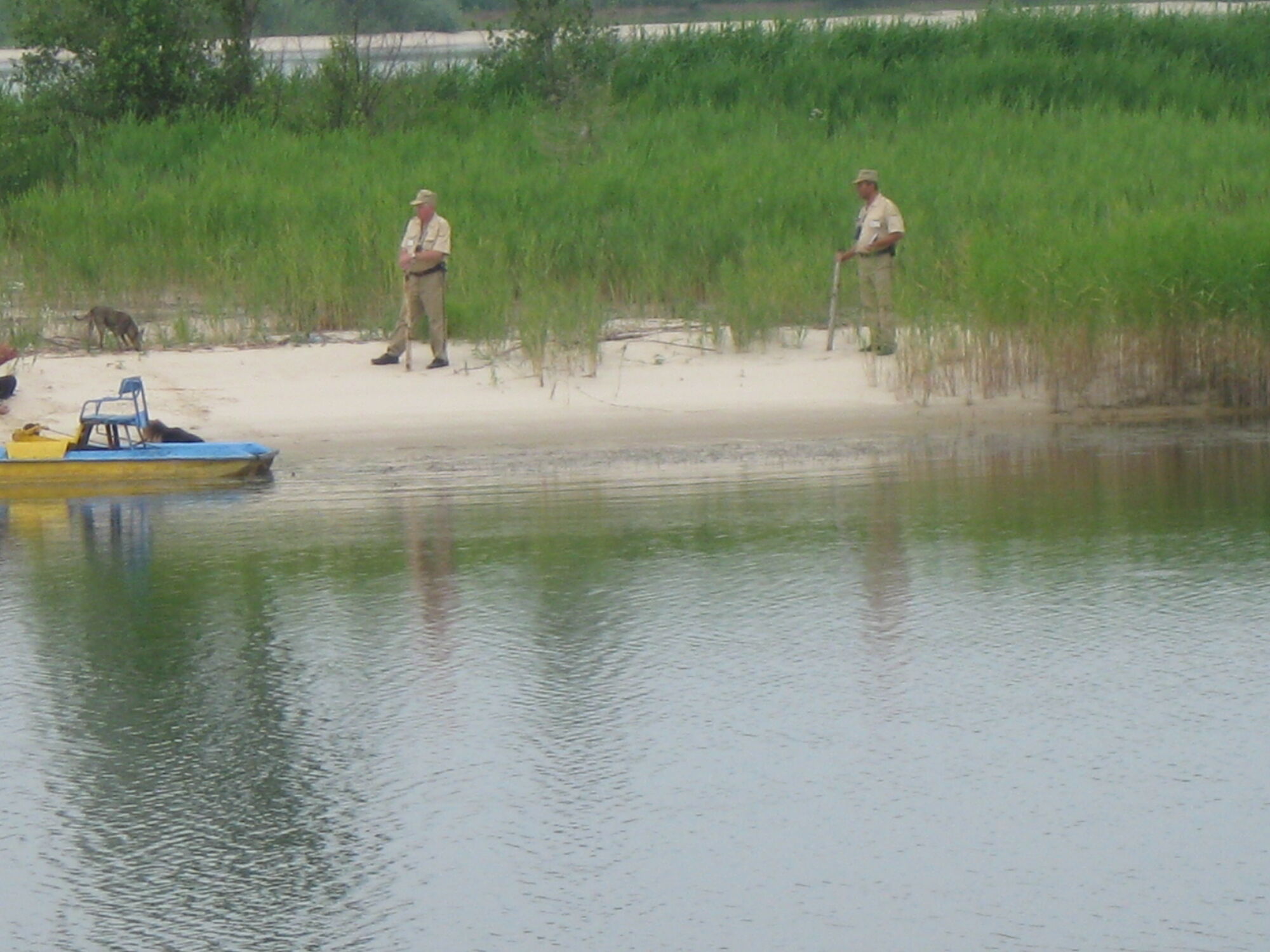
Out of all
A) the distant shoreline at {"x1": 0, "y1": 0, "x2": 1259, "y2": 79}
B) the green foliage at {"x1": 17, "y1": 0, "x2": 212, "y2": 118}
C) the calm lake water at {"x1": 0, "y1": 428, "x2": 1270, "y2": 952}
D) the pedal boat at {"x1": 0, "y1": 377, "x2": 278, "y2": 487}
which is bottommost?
the calm lake water at {"x1": 0, "y1": 428, "x2": 1270, "y2": 952}

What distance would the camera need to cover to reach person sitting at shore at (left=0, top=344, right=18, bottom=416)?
15211mm

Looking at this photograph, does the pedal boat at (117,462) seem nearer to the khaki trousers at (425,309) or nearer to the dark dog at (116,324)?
the khaki trousers at (425,309)

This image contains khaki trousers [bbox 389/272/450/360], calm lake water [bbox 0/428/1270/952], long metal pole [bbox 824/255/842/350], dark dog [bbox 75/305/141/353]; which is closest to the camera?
calm lake water [bbox 0/428/1270/952]

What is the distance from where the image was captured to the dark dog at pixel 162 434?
1367 cm

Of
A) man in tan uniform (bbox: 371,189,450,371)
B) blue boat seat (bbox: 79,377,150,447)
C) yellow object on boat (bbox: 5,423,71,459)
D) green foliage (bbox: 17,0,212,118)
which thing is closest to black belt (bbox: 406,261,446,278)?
man in tan uniform (bbox: 371,189,450,371)

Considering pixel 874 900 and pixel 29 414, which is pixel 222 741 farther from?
pixel 29 414

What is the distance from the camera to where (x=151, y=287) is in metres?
19.2

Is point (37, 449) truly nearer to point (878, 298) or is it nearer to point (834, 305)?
point (834, 305)

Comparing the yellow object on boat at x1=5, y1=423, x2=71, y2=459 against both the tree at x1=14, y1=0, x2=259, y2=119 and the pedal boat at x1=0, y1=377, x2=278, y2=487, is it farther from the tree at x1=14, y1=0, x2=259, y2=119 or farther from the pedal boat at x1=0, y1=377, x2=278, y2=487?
the tree at x1=14, y1=0, x2=259, y2=119

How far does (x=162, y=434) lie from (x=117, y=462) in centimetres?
64

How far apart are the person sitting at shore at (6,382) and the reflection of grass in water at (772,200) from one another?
2.34 meters

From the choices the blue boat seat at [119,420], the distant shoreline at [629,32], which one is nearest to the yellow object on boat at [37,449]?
the blue boat seat at [119,420]

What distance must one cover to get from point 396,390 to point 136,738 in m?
8.58

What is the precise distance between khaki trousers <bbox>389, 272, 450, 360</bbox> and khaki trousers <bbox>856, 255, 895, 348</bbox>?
3243 millimetres
